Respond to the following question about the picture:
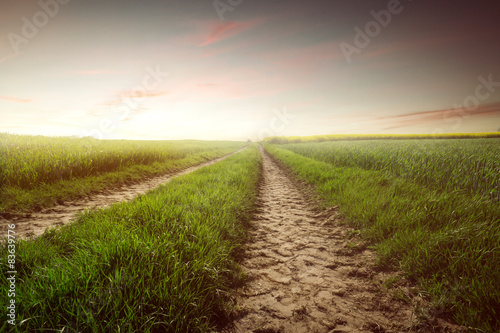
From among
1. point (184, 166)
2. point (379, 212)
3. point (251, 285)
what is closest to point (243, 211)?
point (251, 285)

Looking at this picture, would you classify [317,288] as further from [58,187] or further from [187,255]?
[58,187]

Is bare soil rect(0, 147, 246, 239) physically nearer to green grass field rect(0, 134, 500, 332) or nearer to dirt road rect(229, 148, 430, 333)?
green grass field rect(0, 134, 500, 332)

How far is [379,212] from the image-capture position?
4324 mm

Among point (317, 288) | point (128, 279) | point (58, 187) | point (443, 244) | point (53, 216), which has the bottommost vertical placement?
point (317, 288)

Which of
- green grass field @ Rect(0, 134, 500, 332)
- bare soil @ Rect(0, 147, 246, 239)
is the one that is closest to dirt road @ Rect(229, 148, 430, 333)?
green grass field @ Rect(0, 134, 500, 332)

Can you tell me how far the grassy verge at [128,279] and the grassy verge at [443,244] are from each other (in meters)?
2.48

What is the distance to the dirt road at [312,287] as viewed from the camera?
213cm

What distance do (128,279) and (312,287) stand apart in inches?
88.2

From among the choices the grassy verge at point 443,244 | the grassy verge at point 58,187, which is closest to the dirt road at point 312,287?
the grassy verge at point 443,244

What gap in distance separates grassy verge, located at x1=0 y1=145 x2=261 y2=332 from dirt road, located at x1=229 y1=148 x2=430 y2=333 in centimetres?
41

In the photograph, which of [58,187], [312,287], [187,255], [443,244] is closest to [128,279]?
[187,255]

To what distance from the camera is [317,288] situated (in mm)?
2666

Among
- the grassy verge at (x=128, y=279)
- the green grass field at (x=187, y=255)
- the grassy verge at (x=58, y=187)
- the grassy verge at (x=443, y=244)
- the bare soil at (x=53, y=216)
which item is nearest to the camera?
the grassy verge at (x=128, y=279)

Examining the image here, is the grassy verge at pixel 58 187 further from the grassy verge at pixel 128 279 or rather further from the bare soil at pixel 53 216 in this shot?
the grassy verge at pixel 128 279
